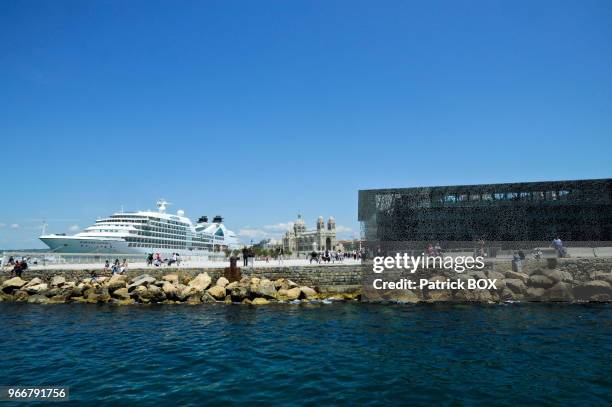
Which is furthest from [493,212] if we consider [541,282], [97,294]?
[97,294]

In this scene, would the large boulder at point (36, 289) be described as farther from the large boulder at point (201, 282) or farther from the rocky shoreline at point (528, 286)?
the rocky shoreline at point (528, 286)

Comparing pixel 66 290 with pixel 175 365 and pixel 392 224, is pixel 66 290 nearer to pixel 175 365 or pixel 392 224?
pixel 175 365

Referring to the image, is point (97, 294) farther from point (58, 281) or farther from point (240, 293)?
point (240, 293)

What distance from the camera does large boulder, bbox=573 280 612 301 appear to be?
944 inches

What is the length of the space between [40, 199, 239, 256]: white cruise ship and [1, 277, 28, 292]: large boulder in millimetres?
36006

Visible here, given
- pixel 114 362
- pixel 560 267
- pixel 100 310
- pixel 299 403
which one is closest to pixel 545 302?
pixel 560 267

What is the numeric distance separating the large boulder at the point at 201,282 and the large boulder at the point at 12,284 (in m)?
14.2

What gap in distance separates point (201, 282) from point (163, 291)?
2.61 meters

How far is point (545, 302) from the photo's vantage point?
941 inches

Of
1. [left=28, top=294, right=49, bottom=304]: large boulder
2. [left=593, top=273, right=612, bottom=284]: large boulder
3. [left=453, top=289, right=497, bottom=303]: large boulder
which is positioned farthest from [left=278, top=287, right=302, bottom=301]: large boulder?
[left=593, top=273, right=612, bottom=284]: large boulder

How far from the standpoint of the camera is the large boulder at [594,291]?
23984 millimetres

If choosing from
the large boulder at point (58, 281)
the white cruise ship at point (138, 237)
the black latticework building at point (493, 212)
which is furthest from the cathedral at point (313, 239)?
the large boulder at point (58, 281)

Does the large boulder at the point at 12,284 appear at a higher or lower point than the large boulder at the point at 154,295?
higher

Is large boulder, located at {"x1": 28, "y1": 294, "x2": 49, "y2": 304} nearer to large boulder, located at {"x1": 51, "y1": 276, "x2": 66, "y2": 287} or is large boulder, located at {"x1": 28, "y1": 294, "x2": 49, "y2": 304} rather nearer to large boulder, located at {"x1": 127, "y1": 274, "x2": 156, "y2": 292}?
large boulder, located at {"x1": 51, "y1": 276, "x2": 66, "y2": 287}
